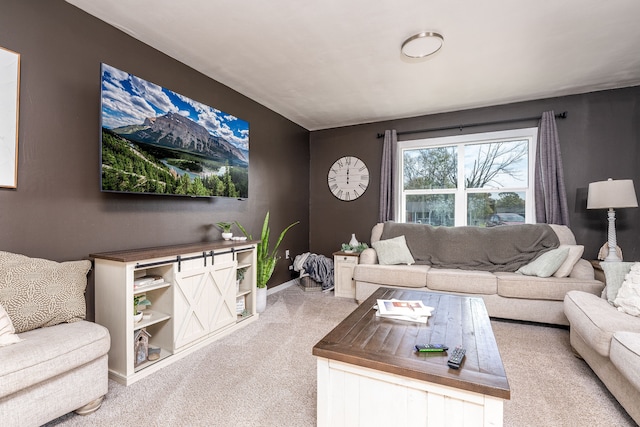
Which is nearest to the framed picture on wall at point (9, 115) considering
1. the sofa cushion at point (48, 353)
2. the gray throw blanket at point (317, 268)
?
the sofa cushion at point (48, 353)

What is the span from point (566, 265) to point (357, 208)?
2.59 meters

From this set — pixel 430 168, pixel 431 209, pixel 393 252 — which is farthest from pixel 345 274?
pixel 430 168

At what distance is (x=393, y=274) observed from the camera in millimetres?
3299

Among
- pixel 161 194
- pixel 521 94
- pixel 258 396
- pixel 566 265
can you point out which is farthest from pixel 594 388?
A: pixel 161 194

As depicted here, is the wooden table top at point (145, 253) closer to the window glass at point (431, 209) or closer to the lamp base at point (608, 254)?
the window glass at point (431, 209)

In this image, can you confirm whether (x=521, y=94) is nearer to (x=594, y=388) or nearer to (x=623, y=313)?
(x=623, y=313)

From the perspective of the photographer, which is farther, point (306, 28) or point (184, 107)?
point (184, 107)

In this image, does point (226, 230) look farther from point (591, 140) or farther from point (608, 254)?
point (591, 140)

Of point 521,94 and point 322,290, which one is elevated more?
point 521,94

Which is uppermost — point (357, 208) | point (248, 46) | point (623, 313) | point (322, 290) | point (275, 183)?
point (248, 46)

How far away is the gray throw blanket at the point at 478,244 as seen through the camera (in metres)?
3.20

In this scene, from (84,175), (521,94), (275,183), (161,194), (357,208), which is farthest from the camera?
(357,208)

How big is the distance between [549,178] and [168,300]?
4.13 m

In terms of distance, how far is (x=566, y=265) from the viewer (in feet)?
9.23
